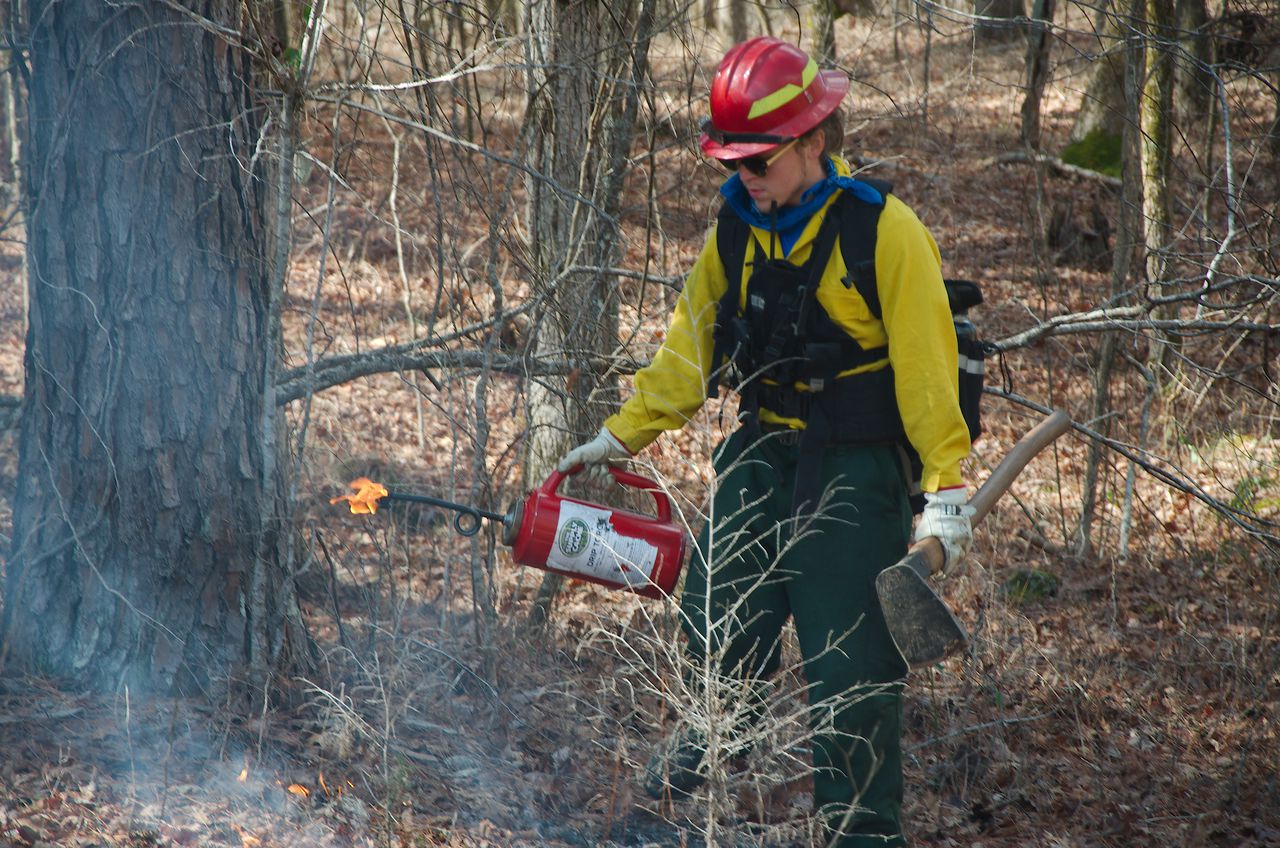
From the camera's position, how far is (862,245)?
2916 millimetres

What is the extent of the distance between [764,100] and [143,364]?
6.35 feet

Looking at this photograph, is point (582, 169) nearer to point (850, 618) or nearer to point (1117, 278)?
point (850, 618)

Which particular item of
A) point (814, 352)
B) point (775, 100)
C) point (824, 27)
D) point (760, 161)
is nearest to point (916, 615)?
point (814, 352)

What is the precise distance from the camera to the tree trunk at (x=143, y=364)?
3.13m

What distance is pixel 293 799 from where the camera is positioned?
3.07 meters

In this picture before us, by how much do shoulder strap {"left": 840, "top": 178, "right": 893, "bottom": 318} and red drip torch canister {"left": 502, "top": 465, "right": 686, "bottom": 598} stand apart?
2.83 feet

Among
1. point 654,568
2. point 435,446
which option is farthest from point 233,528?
point 435,446

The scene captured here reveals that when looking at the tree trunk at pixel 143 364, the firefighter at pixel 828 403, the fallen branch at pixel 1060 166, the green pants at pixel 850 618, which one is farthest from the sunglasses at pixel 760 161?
the fallen branch at pixel 1060 166

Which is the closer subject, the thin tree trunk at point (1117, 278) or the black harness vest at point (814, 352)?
the black harness vest at point (814, 352)

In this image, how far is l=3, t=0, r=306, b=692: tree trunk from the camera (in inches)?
123

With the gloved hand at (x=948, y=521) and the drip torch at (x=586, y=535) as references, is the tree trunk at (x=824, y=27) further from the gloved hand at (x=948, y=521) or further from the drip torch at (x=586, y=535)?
the gloved hand at (x=948, y=521)

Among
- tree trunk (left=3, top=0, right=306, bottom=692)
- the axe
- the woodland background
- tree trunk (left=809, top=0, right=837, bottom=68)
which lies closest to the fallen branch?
tree trunk (left=809, top=0, right=837, bottom=68)

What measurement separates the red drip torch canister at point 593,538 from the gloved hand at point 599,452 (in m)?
0.03

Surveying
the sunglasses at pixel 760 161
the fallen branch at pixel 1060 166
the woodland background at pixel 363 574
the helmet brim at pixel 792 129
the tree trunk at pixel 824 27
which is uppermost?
the tree trunk at pixel 824 27
